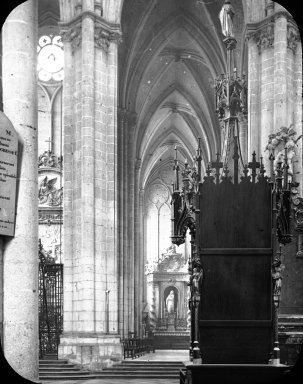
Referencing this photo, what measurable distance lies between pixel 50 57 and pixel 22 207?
22580 mm

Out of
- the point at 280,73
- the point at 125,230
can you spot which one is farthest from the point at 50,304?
the point at 280,73

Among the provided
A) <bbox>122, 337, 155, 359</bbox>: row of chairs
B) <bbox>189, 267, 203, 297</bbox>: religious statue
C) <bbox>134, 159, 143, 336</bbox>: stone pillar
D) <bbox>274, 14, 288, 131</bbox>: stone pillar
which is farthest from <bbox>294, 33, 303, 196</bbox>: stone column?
<bbox>134, 159, 143, 336</bbox>: stone pillar

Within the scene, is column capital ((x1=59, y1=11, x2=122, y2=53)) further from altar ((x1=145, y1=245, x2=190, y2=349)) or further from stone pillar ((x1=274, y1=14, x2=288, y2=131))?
altar ((x1=145, y1=245, x2=190, y2=349))

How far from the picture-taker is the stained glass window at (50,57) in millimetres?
28609

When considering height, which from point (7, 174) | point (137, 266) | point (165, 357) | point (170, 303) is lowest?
point (165, 357)

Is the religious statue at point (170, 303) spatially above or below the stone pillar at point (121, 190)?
below

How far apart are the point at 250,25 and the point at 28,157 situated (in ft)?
48.4

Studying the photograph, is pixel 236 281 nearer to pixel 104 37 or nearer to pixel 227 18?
pixel 227 18

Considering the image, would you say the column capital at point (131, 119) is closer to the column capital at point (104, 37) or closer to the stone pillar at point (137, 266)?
the stone pillar at point (137, 266)

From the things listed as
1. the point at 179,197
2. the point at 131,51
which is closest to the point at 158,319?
the point at 131,51

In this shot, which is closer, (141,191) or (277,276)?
(277,276)

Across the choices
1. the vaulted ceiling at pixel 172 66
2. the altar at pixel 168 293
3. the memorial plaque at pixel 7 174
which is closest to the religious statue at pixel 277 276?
the memorial plaque at pixel 7 174

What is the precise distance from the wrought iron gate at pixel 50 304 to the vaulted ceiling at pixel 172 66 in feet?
34.6

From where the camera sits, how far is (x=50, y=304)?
22.7 metres
